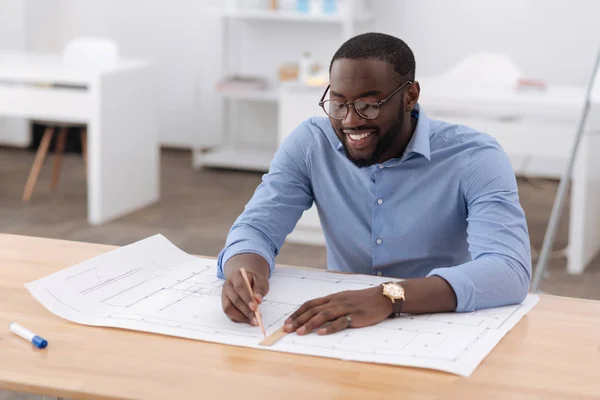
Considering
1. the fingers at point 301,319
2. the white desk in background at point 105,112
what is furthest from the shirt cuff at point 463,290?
the white desk in background at point 105,112

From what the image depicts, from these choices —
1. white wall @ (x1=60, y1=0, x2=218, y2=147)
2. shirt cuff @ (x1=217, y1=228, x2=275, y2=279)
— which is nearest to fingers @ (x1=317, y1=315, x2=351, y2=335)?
shirt cuff @ (x1=217, y1=228, x2=275, y2=279)

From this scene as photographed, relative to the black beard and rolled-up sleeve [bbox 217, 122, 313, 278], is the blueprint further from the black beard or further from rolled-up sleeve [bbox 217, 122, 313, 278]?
the black beard

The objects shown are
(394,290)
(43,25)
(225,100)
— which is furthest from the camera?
(43,25)

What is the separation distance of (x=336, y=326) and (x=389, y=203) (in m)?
0.50

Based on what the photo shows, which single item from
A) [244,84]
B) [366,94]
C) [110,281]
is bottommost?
[244,84]

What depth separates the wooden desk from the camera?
3.90ft

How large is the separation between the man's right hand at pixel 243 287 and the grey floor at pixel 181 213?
2326mm

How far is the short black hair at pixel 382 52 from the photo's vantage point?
168 cm

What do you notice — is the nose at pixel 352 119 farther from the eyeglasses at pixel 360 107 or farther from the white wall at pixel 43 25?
the white wall at pixel 43 25

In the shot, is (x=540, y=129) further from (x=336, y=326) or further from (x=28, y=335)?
(x=28, y=335)

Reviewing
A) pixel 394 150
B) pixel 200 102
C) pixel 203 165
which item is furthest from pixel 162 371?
pixel 200 102

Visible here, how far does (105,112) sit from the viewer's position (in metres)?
4.51

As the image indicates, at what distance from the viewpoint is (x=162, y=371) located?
124 centimetres

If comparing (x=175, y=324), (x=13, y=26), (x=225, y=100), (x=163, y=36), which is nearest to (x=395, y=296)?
(x=175, y=324)
